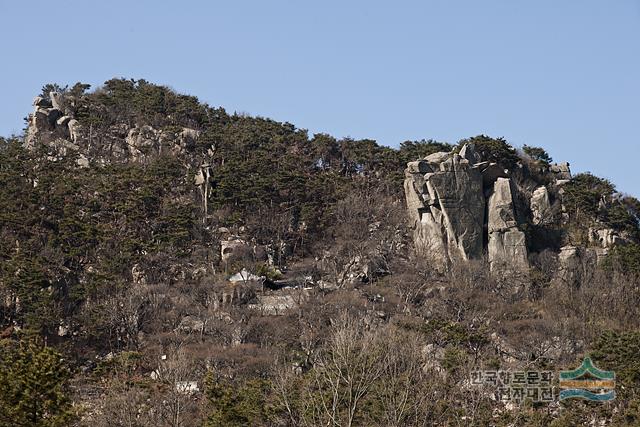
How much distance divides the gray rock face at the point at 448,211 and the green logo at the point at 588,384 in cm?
1575

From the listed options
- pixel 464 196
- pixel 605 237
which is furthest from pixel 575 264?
pixel 464 196

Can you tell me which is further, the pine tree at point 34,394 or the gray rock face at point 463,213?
the gray rock face at point 463,213

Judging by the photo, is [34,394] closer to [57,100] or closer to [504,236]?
[504,236]

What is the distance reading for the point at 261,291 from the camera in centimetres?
5141

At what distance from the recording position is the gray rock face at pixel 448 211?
2125 inches

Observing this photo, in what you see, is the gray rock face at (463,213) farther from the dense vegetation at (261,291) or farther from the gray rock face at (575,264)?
the gray rock face at (575,264)

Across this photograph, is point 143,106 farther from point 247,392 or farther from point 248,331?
point 247,392

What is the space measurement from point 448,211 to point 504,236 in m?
2.52

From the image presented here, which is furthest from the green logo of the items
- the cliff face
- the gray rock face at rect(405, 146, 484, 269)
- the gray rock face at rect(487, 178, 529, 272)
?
the gray rock face at rect(405, 146, 484, 269)

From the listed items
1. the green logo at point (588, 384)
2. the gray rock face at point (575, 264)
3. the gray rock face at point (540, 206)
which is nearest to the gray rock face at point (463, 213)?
the gray rock face at point (575, 264)

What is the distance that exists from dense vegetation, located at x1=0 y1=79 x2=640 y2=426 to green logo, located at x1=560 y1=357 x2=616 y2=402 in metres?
0.54

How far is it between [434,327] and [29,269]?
15.5m

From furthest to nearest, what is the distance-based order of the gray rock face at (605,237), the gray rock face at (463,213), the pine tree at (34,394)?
the gray rock face at (605,237), the gray rock face at (463,213), the pine tree at (34,394)

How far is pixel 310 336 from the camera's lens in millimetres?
46062
